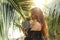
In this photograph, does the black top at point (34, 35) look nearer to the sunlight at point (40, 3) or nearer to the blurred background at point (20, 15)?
the blurred background at point (20, 15)

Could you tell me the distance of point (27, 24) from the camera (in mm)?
2803

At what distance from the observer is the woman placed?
277 cm

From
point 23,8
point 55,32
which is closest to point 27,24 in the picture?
point 23,8

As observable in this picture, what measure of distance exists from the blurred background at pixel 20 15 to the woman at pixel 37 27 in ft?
0.18

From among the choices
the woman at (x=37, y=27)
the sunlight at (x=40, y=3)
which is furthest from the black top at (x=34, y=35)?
the sunlight at (x=40, y=3)

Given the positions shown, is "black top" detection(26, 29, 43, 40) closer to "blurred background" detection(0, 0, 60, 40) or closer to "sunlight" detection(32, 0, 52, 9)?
"blurred background" detection(0, 0, 60, 40)

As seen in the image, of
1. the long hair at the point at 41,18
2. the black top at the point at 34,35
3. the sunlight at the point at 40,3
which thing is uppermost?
the sunlight at the point at 40,3

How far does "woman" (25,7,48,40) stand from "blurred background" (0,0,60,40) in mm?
55

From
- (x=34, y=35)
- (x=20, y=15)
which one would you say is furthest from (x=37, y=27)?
(x=20, y=15)

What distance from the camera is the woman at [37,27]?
9.09 ft

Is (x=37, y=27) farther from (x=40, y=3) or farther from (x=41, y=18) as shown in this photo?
(x=40, y=3)

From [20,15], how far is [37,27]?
284mm

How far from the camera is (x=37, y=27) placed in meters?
2.79

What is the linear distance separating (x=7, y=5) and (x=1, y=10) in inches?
4.3
